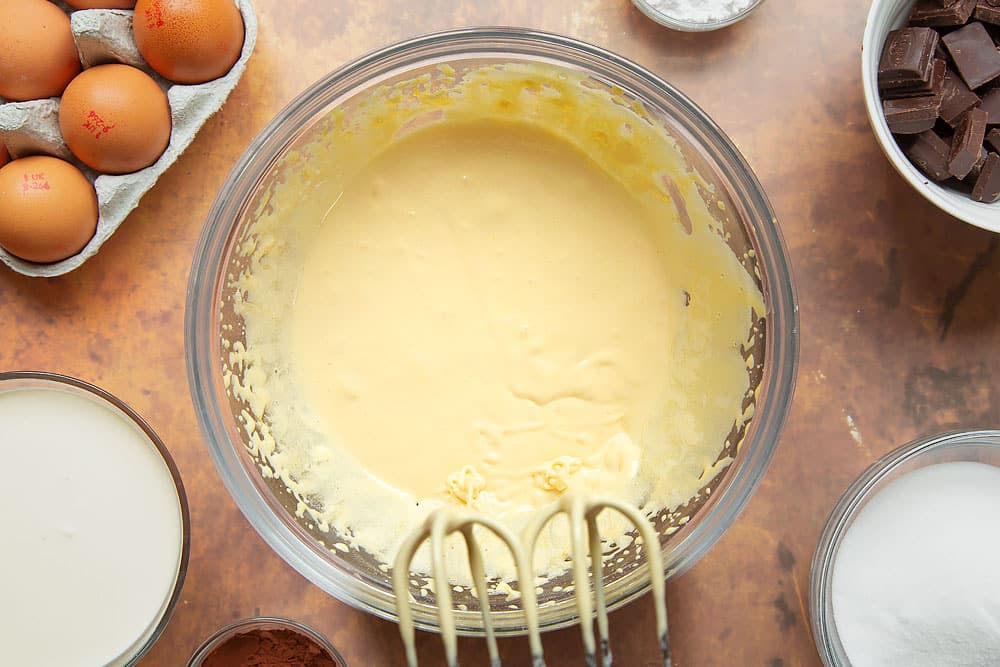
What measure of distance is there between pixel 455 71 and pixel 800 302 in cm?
59

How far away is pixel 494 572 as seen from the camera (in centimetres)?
119

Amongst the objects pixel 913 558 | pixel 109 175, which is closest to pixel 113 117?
pixel 109 175

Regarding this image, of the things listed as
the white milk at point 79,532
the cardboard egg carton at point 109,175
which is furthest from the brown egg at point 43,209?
the white milk at point 79,532

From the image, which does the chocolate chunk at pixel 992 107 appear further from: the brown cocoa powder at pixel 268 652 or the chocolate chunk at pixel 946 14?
the brown cocoa powder at pixel 268 652

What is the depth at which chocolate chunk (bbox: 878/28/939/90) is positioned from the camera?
1070mm

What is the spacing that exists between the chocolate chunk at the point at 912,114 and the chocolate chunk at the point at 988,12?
0.46 feet

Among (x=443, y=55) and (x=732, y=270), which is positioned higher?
(x=443, y=55)

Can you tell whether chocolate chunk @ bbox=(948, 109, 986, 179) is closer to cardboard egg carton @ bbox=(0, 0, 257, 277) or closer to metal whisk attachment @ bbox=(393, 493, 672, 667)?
metal whisk attachment @ bbox=(393, 493, 672, 667)

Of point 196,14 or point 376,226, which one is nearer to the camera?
point 196,14

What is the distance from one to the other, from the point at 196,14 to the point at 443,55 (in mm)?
325

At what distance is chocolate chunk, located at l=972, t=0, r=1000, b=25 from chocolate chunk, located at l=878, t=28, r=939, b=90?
73 mm

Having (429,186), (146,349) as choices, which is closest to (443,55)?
(429,186)

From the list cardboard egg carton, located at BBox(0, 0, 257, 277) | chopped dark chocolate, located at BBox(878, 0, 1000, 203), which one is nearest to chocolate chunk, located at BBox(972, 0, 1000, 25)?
chopped dark chocolate, located at BBox(878, 0, 1000, 203)

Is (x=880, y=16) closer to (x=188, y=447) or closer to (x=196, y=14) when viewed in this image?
(x=196, y=14)
